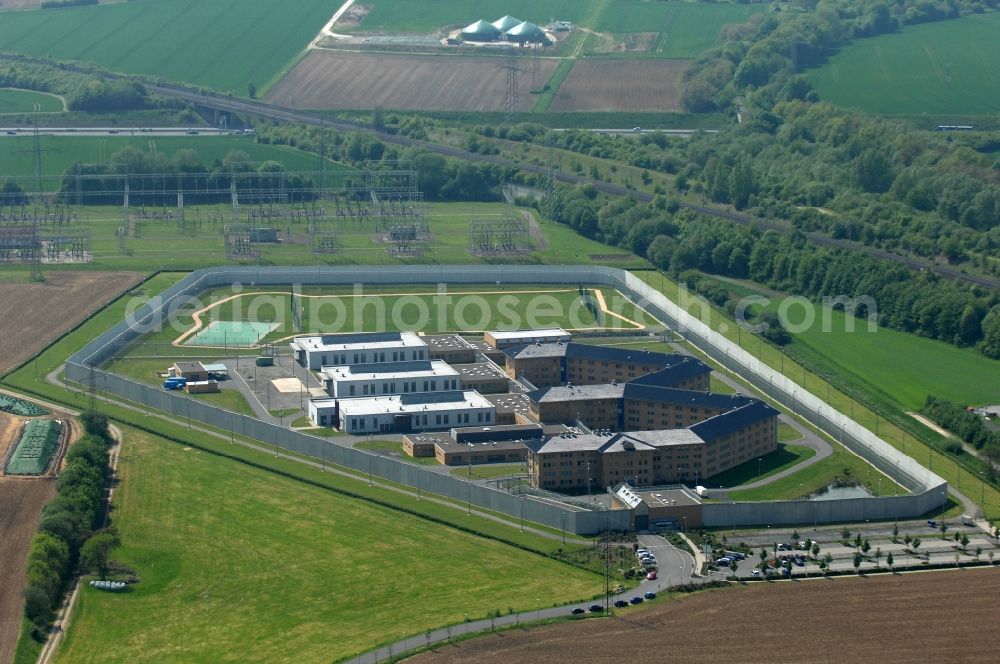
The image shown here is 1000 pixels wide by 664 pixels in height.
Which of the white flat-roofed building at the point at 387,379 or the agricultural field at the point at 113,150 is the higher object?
the agricultural field at the point at 113,150

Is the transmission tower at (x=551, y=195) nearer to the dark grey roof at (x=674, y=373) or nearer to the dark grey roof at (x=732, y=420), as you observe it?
the dark grey roof at (x=674, y=373)

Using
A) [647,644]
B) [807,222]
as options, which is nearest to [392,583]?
[647,644]

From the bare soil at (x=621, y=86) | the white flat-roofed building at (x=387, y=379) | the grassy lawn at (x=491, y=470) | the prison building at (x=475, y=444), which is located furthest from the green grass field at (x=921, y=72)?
the grassy lawn at (x=491, y=470)

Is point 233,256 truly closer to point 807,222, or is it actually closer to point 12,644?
point 807,222

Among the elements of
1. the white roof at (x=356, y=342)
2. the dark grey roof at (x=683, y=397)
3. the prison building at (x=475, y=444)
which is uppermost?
the white roof at (x=356, y=342)

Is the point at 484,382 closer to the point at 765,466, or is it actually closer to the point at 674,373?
the point at 674,373

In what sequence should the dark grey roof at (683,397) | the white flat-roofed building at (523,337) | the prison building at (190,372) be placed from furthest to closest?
the white flat-roofed building at (523,337) < the prison building at (190,372) < the dark grey roof at (683,397)

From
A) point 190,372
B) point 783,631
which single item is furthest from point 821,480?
point 190,372

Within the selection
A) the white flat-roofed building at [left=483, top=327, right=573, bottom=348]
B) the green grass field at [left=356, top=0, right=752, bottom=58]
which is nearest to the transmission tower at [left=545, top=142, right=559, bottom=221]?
the white flat-roofed building at [left=483, top=327, right=573, bottom=348]
